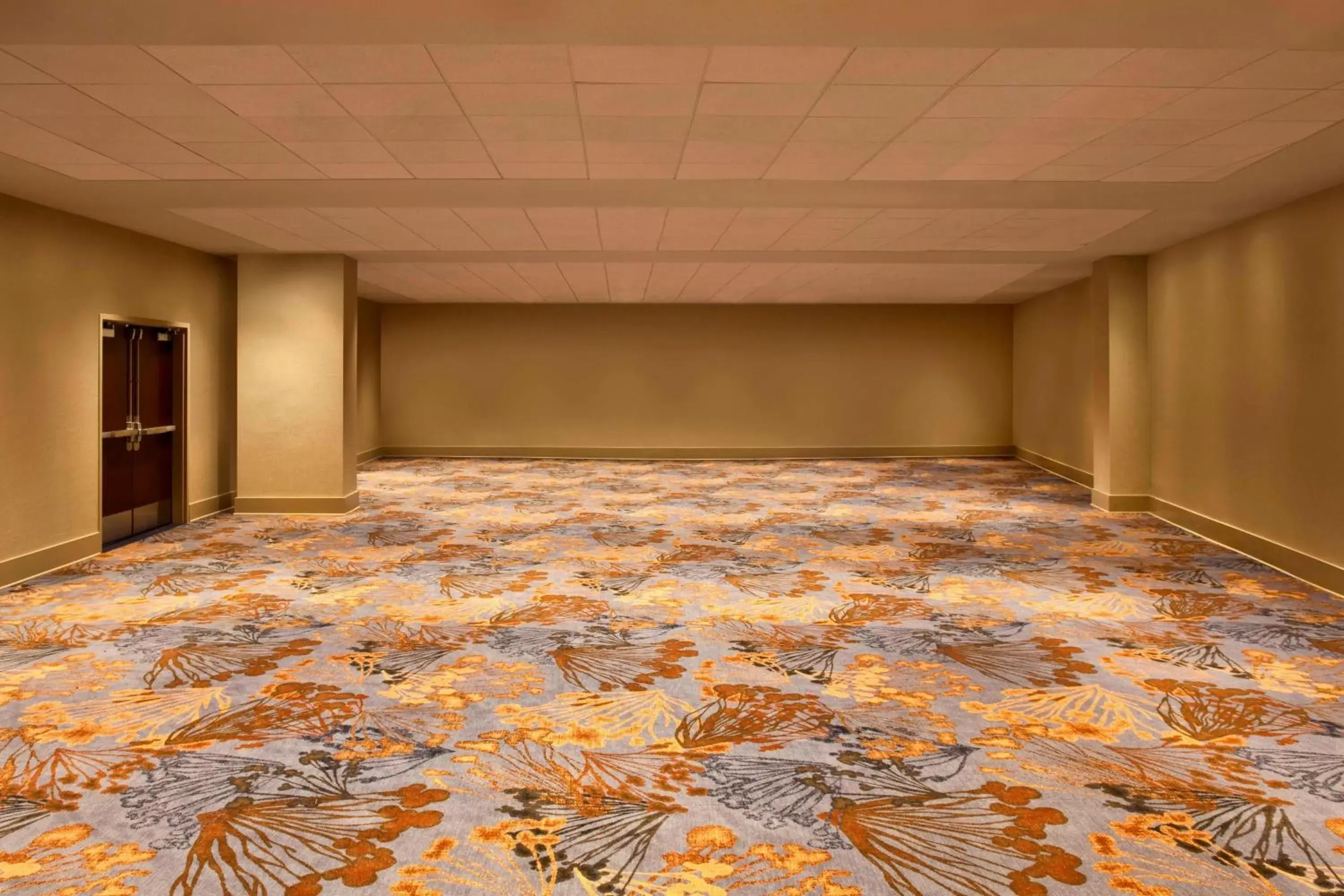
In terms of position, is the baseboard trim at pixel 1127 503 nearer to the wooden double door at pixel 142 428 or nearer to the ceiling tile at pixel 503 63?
the ceiling tile at pixel 503 63

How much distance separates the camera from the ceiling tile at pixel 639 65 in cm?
394

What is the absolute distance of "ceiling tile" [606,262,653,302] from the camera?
10891mm

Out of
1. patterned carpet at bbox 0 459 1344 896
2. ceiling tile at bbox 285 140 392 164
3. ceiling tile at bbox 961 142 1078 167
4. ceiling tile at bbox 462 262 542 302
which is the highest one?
ceiling tile at bbox 462 262 542 302

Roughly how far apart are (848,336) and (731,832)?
14.6 m

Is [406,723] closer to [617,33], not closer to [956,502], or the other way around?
[617,33]

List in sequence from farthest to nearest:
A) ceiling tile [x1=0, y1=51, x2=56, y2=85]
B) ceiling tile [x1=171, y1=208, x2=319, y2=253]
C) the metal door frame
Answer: the metal door frame, ceiling tile [x1=171, y1=208, x2=319, y2=253], ceiling tile [x1=0, y1=51, x2=56, y2=85]

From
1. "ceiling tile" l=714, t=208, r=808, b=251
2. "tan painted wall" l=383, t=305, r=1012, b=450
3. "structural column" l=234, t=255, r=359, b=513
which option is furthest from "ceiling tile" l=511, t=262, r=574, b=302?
"ceiling tile" l=714, t=208, r=808, b=251

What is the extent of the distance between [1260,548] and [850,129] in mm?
5557

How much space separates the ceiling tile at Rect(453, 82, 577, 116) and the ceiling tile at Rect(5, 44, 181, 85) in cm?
148

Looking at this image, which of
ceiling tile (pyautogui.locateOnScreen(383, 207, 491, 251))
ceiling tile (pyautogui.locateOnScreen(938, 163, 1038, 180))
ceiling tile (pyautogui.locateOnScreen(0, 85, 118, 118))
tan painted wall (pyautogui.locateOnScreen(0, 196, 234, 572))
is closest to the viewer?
ceiling tile (pyautogui.locateOnScreen(0, 85, 118, 118))

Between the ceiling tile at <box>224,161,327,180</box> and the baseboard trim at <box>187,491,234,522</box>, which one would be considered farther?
the baseboard trim at <box>187,491,234,522</box>

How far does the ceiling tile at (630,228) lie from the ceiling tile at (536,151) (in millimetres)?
1621

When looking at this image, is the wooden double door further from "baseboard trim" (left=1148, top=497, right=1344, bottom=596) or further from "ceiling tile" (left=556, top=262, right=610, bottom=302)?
"baseboard trim" (left=1148, top=497, right=1344, bottom=596)

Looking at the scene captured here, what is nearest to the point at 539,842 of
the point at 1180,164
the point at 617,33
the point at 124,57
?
the point at 617,33
